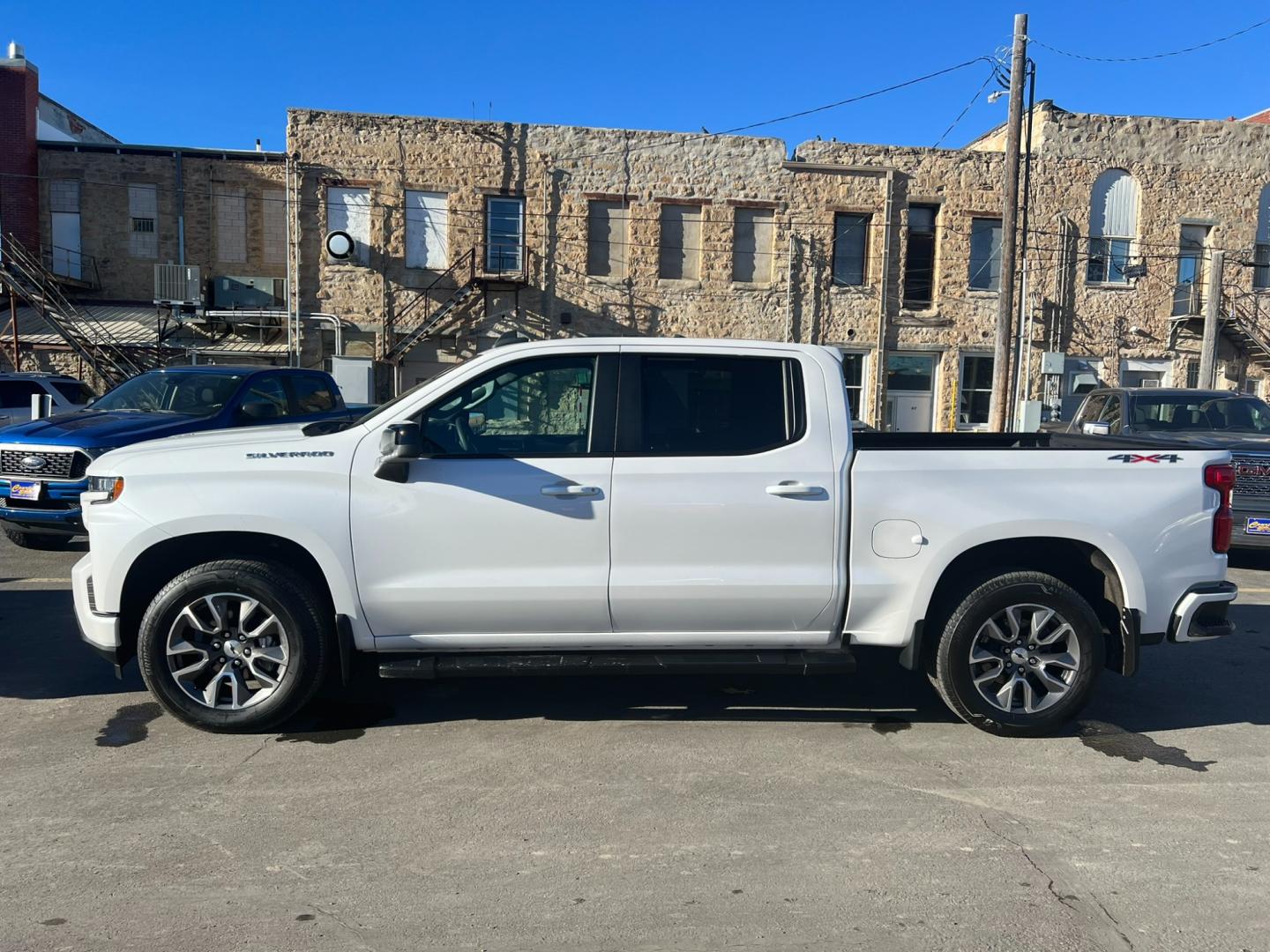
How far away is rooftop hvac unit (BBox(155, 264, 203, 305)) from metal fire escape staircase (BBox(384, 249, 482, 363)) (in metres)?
4.71

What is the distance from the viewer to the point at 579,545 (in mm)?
4395

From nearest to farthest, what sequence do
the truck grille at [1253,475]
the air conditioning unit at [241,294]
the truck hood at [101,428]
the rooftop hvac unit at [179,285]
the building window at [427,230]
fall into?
the truck hood at [101,428] < the truck grille at [1253,475] < the rooftop hvac unit at [179,285] < the air conditioning unit at [241,294] < the building window at [427,230]

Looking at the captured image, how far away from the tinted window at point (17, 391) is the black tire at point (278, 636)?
11.1m

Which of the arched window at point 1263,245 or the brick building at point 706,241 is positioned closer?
the brick building at point 706,241

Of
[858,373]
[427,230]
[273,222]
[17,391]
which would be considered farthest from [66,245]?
[858,373]

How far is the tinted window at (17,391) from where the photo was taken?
13.1m

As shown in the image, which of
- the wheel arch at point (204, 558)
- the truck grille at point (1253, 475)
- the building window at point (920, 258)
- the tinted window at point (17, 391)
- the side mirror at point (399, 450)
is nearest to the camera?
the side mirror at point (399, 450)

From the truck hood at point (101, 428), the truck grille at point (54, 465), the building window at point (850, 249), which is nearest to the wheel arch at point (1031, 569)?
the truck hood at point (101, 428)

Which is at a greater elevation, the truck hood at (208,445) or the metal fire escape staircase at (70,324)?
the metal fire escape staircase at (70,324)

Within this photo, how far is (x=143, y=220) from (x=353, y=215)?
554cm

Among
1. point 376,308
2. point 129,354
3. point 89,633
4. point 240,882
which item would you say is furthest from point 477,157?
point 240,882

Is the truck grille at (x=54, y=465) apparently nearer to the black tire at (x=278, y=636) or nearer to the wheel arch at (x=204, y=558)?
the wheel arch at (x=204, y=558)

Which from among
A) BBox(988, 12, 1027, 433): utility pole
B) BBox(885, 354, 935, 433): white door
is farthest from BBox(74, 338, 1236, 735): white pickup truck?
BBox(885, 354, 935, 433): white door

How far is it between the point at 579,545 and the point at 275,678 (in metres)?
1.65
